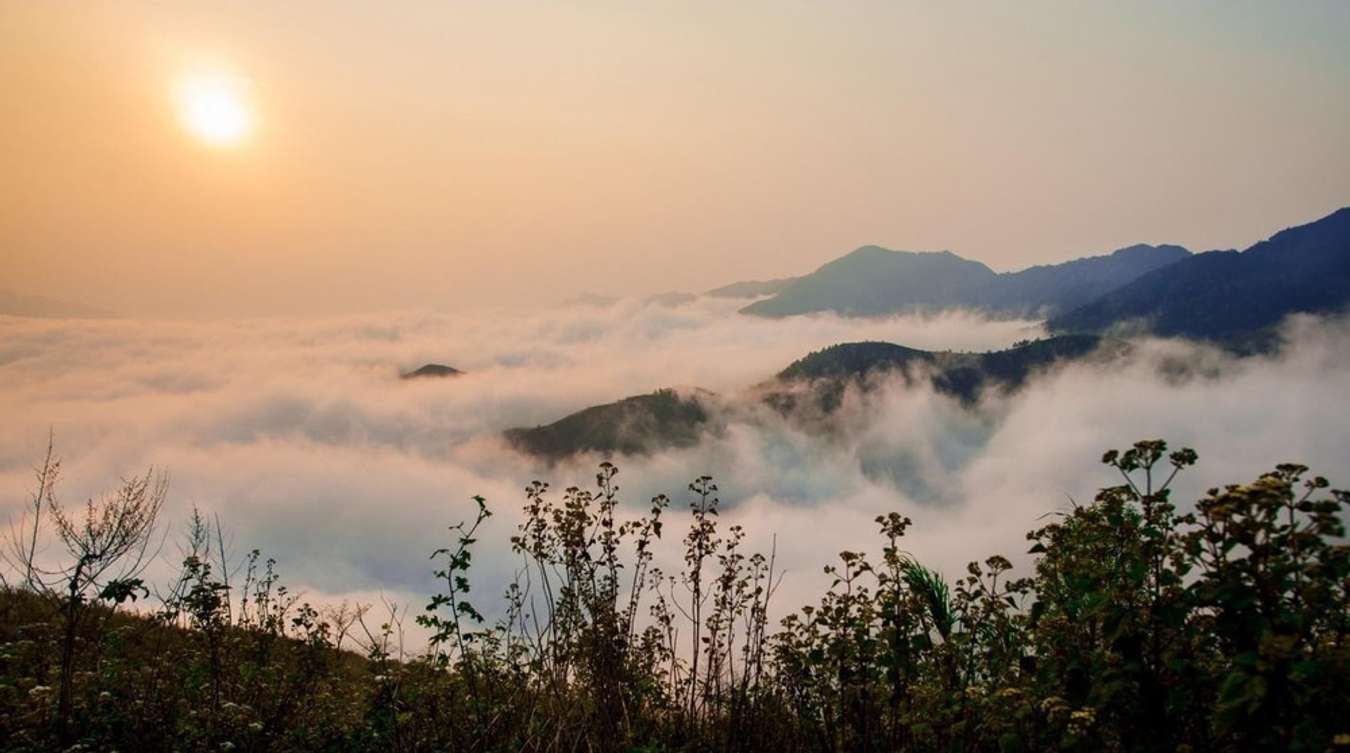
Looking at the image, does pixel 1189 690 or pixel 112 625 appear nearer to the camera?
pixel 1189 690

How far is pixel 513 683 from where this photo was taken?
23.3 ft

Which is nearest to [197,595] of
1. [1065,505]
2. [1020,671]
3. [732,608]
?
[732,608]

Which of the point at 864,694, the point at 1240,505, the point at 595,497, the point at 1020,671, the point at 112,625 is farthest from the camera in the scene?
the point at 112,625

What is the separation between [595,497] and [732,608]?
170 cm

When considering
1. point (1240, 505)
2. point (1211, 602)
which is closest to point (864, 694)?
point (1211, 602)

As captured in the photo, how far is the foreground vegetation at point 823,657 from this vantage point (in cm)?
293

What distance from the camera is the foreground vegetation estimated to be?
293 cm

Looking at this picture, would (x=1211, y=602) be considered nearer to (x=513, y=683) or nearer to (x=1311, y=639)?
(x=1311, y=639)

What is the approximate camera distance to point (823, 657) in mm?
5391

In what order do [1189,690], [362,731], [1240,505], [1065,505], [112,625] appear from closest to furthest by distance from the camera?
[1240,505], [1189,690], [1065,505], [362,731], [112,625]

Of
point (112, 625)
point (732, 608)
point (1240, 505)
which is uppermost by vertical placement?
point (1240, 505)

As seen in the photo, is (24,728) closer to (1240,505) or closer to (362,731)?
(362,731)

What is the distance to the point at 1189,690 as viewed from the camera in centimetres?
346

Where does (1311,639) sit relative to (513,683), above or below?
above
